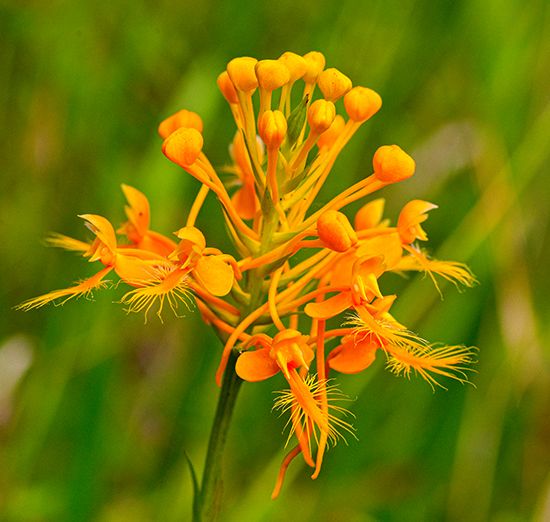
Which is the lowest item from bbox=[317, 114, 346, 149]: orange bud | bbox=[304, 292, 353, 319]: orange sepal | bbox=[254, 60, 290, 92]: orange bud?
bbox=[304, 292, 353, 319]: orange sepal

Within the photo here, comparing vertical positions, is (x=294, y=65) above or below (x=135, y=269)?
above

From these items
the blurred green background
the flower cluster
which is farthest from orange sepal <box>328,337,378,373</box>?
the blurred green background

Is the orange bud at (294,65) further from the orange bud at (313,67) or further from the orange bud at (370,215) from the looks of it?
the orange bud at (370,215)

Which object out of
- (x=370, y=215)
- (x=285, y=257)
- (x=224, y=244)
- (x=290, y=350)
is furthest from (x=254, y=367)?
(x=224, y=244)

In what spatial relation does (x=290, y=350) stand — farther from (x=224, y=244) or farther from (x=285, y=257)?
(x=224, y=244)

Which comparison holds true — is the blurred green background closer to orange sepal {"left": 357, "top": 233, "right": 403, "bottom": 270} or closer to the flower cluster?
the flower cluster
